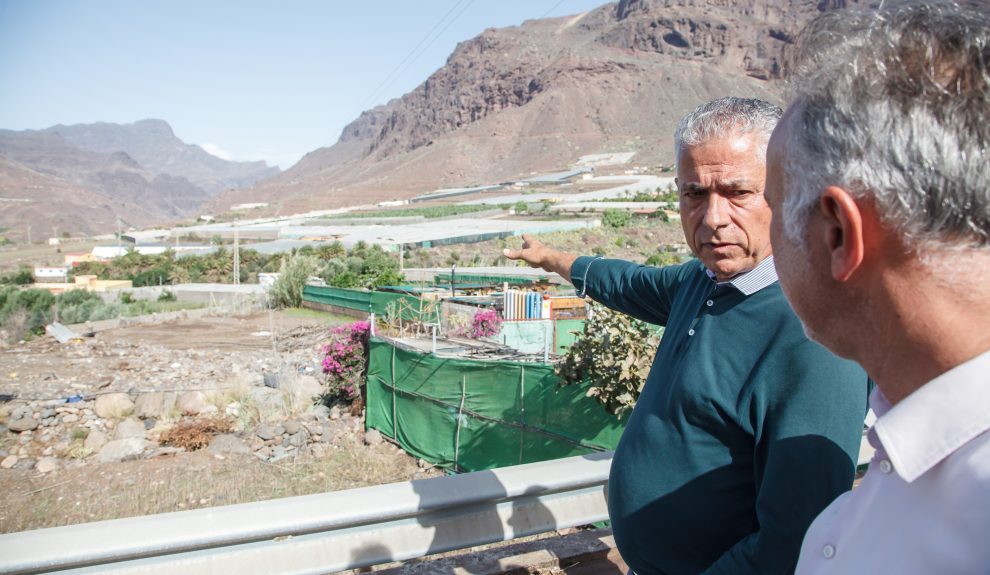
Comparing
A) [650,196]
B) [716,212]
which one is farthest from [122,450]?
Answer: [650,196]

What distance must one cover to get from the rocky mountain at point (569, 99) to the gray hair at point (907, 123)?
11306 centimetres

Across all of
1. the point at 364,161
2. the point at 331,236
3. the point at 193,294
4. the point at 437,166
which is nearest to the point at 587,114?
the point at 437,166

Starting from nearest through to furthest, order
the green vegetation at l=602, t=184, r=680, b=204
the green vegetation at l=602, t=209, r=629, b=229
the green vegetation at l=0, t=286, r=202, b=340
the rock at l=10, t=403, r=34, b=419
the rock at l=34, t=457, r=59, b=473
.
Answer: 1. the rock at l=34, t=457, r=59, b=473
2. the rock at l=10, t=403, r=34, b=419
3. the green vegetation at l=0, t=286, r=202, b=340
4. the green vegetation at l=602, t=209, r=629, b=229
5. the green vegetation at l=602, t=184, r=680, b=204

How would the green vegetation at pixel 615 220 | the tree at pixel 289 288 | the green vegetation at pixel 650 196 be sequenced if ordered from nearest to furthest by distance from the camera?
the tree at pixel 289 288
the green vegetation at pixel 615 220
the green vegetation at pixel 650 196

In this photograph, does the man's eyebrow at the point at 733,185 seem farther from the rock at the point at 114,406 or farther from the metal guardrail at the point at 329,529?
the rock at the point at 114,406

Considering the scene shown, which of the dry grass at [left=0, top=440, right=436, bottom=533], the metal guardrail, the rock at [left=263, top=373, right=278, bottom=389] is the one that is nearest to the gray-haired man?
the metal guardrail

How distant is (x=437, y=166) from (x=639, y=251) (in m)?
98.6

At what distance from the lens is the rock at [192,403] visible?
41.5 feet

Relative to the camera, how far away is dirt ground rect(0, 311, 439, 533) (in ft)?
28.7

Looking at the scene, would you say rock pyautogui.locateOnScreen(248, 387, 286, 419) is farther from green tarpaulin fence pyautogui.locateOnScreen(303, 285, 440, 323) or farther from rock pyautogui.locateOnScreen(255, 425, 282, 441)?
green tarpaulin fence pyautogui.locateOnScreen(303, 285, 440, 323)

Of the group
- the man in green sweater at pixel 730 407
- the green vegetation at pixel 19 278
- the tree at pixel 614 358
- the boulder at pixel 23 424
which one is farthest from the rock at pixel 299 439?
the green vegetation at pixel 19 278

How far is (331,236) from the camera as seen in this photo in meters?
57.7

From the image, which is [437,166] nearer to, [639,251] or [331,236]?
[331,236]

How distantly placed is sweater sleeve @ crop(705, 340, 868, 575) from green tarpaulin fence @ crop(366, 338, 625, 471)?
15.1 ft
